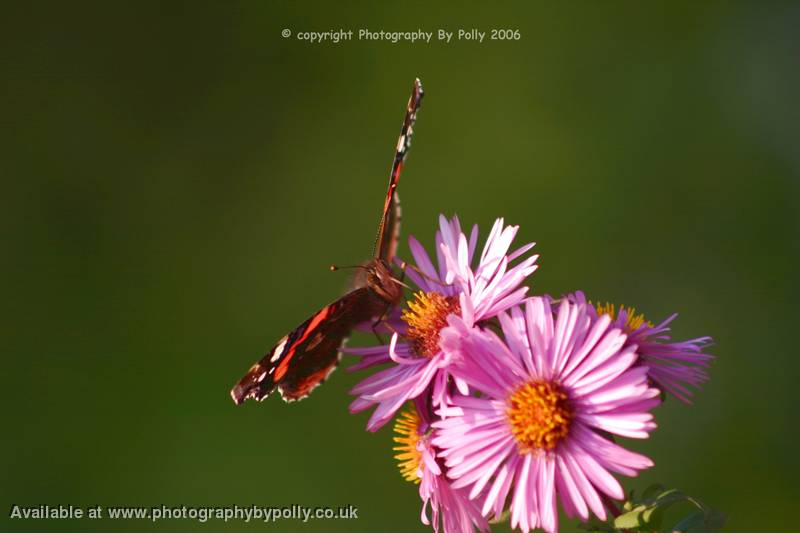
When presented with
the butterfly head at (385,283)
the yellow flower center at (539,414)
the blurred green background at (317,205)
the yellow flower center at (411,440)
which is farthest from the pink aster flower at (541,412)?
the blurred green background at (317,205)

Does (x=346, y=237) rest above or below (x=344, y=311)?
above

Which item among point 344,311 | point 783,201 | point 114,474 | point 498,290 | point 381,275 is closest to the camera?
point 498,290

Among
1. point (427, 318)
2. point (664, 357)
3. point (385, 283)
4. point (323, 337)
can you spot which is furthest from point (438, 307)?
point (664, 357)

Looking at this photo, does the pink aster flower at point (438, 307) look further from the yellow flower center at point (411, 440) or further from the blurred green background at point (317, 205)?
the blurred green background at point (317, 205)

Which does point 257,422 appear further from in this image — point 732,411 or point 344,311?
point 344,311

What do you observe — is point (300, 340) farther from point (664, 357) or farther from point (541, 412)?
point (664, 357)

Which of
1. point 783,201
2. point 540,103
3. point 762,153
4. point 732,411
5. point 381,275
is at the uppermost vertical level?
point 540,103

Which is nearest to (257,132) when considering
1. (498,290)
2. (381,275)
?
(381,275)
